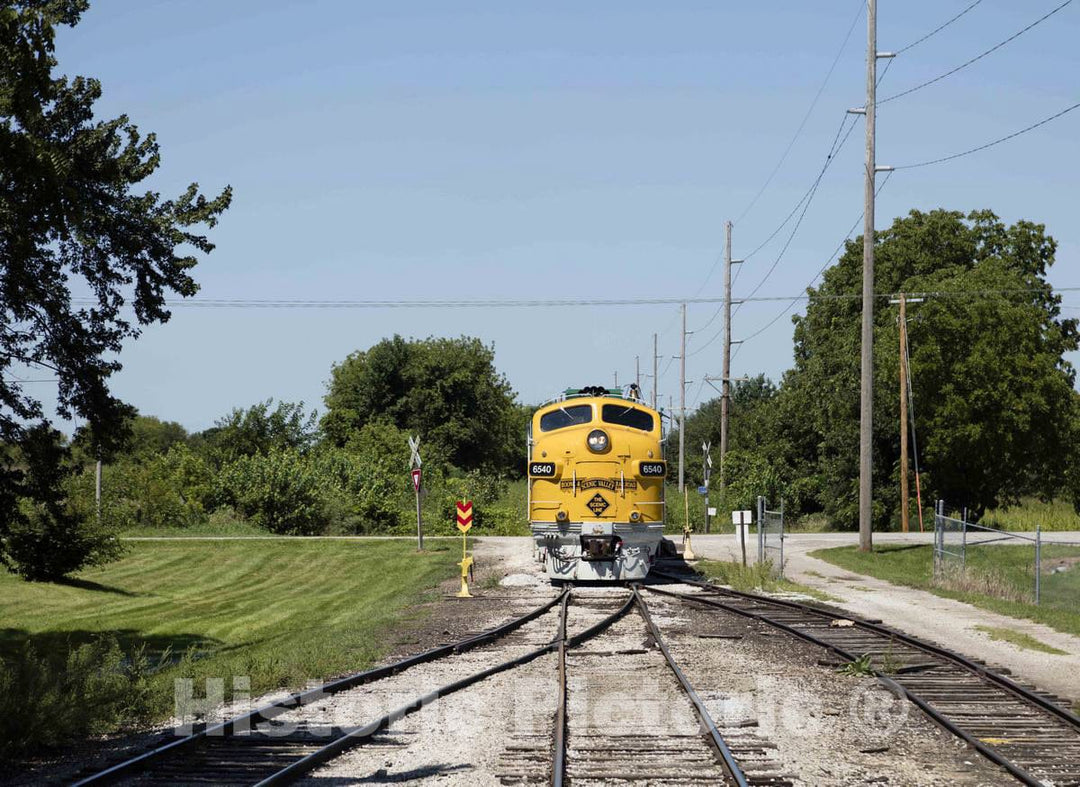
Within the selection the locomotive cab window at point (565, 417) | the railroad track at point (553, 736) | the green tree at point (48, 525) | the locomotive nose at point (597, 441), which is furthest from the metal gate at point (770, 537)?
the green tree at point (48, 525)

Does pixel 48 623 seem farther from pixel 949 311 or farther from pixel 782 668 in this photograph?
pixel 949 311

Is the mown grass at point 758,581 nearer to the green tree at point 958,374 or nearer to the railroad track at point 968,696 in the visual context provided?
the railroad track at point 968,696

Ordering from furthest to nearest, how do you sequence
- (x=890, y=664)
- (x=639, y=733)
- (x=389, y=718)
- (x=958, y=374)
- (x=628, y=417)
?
(x=958, y=374)
(x=628, y=417)
(x=890, y=664)
(x=389, y=718)
(x=639, y=733)

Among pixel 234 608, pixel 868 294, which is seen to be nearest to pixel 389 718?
pixel 234 608

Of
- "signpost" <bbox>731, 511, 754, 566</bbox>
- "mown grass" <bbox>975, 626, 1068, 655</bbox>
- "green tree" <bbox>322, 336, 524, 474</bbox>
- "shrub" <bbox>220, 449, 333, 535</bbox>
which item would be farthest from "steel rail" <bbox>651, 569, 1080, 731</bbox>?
"green tree" <bbox>322, 336, 524, 474</bbox>

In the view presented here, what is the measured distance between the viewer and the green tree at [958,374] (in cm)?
5109

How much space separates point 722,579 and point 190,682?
1727cm

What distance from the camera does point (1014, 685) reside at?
13477 mm

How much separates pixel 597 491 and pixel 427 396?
6581 centimetres

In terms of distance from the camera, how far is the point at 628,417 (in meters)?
26.0

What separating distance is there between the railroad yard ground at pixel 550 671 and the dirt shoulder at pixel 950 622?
53mm

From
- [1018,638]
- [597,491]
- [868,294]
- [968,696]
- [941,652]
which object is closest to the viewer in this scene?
[968,696]

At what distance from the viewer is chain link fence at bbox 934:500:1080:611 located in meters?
26.2

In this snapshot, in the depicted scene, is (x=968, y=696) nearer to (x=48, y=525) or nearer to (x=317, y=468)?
A: (x=48, y=525)
